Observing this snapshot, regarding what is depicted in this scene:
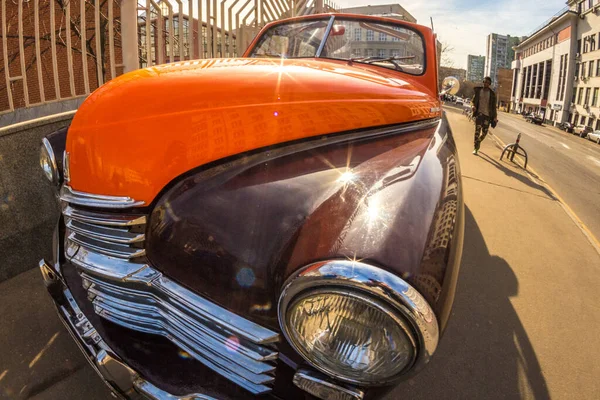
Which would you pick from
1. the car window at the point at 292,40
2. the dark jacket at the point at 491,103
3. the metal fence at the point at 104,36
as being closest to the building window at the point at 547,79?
the dark jacket at the point at 491,103

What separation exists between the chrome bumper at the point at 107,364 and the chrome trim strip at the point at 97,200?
1.28ft

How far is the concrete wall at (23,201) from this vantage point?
99.0 inches

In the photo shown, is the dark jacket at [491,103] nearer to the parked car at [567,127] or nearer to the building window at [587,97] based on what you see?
the parked car at [567,127]

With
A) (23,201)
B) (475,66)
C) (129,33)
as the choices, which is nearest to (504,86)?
(475,66)

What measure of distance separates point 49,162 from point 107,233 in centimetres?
76

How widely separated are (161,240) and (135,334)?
38 centimetres

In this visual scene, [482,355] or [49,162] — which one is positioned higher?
[49,162]

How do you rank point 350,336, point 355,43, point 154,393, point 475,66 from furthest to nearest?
point 475,66 < point 355,43 < point 154,393 < point 350,336

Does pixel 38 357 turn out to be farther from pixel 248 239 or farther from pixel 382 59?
pixel 382 59

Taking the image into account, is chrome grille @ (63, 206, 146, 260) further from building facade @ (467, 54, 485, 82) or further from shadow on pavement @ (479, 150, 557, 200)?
building facade @ (467, 54, 485, 82)

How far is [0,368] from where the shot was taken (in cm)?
177

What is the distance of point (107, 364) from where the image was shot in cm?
121

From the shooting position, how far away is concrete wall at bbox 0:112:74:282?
8.25ft

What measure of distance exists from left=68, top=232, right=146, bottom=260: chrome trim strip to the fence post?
3037 mm
